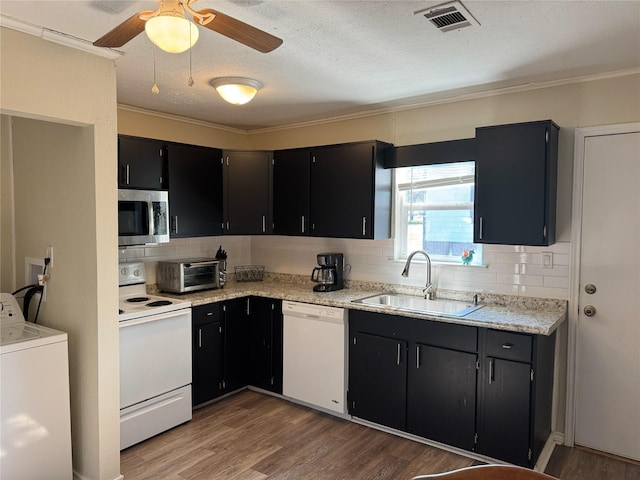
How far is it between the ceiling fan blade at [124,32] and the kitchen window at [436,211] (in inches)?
99.1

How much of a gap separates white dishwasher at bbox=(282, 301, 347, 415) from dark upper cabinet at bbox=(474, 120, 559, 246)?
1.26m

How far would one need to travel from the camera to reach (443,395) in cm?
302

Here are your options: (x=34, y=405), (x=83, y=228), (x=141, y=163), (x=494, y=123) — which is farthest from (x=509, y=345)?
(x=141, y=163)

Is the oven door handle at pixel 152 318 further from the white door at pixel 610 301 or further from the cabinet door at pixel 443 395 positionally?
the white door at pixel 610 301

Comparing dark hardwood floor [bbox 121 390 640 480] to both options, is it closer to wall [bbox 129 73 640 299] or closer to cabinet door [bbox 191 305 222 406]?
cabinet door [bbox 191 305 222 406]

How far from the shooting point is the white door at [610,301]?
114 inches

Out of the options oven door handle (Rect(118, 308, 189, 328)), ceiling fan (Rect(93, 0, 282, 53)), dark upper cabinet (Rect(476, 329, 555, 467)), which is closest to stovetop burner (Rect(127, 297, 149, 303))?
oven door handle (Rect(118, 308, 189, 328))

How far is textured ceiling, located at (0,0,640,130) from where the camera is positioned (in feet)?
6.64

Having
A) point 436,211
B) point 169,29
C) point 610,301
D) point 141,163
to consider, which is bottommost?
point 610,301

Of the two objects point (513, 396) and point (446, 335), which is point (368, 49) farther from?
point (513, 396)

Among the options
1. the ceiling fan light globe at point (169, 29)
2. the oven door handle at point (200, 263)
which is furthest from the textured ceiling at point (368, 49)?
the oven door handle at point (200, 263)

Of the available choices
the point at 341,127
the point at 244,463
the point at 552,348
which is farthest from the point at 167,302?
the point at 552,348

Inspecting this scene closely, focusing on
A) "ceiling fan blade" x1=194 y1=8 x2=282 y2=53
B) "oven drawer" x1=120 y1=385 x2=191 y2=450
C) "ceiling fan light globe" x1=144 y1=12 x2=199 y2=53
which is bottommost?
"oven drawer" x1=120 y1=385 x2=191 y2=450

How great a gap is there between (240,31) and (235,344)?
281 centimetres
